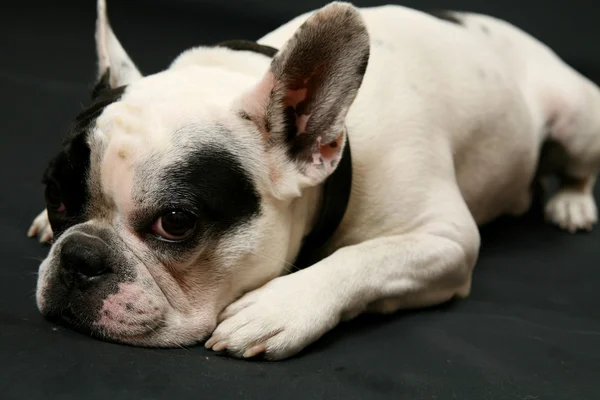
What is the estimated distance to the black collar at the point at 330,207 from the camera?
1.67 meters

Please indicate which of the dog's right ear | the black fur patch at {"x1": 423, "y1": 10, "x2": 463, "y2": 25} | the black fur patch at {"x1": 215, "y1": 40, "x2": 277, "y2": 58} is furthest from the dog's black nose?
the black fur patch at {"x1": 423, "y1": 10, "x2": 463, "y2": 25}

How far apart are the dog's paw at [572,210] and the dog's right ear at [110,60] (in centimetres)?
140

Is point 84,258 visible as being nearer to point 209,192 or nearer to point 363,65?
point 209,192

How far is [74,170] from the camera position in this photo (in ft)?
4.75

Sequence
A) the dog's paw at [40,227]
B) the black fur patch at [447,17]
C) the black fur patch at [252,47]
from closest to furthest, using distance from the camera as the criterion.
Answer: the black fur patch at [252,47]
the dog's paw at [40,227]
the black fur patch at [447,17]

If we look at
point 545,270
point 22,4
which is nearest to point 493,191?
point 545,270

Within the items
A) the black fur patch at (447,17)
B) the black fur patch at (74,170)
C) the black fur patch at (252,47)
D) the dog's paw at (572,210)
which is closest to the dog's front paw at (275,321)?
the black fur patch at (74,170)

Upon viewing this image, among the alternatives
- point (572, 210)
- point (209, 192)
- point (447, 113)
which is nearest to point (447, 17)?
point (447, 113)

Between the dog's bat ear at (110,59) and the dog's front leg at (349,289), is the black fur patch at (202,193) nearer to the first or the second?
the dog's front leg at (349,289)

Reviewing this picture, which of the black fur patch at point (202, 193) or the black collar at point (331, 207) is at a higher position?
the black fur patch at point (202, 193)

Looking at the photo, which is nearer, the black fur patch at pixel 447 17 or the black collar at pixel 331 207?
the black collar at pixel 331 207

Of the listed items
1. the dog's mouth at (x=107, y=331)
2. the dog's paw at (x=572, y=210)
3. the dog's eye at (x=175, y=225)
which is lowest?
the dog's paw at (x=572, y=210)

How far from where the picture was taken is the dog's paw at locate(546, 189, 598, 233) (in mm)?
2518

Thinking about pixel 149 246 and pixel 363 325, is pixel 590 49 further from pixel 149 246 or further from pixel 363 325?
pixel 149 246
